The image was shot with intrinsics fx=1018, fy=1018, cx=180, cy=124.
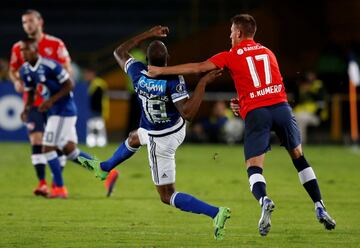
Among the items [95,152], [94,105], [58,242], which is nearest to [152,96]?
[58,242]

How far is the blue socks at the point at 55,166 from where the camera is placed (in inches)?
549

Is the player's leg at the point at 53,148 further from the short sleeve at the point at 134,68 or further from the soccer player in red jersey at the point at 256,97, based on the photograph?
the soccer player in red jersey at the point at 256,97

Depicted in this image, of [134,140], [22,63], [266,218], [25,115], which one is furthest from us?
[22,63]

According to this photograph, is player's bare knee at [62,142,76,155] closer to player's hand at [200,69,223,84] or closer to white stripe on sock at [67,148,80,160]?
white stripe on sock at [67,148,80,160]

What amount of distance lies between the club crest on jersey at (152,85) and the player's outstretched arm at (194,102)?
25 cm

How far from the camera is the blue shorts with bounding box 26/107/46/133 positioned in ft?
46.7

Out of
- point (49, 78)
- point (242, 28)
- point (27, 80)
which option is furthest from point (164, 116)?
point (27, 80)

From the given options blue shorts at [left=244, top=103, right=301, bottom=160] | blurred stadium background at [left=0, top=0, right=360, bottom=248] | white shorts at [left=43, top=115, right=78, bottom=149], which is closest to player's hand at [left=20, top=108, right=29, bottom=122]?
white shorts at [left=43, top=115, right=78, bottom=149]

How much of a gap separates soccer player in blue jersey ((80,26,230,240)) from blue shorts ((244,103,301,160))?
2.14 ft

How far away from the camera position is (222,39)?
30.2 m

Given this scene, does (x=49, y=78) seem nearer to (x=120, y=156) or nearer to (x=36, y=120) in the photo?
(x=36, y=120)

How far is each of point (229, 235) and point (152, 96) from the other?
166cm

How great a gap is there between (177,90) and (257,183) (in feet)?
3.95

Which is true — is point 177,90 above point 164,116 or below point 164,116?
above
